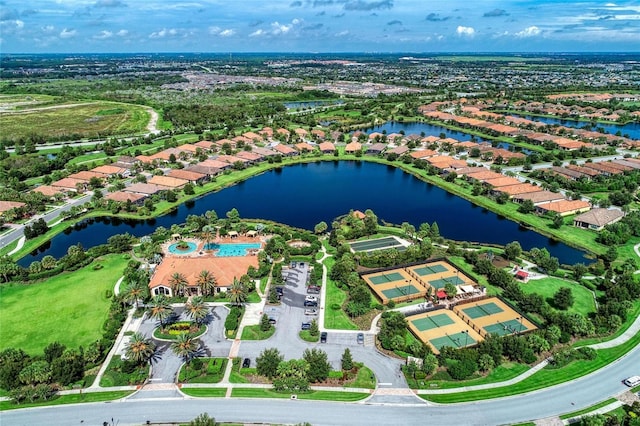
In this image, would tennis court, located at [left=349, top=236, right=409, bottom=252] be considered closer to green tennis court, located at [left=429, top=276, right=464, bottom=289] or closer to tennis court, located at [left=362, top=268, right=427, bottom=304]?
tennis court, located at [left=362, top=268, right=427, bottom=304]

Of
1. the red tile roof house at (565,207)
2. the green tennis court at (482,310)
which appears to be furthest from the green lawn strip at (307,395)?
the red tile roof house at (565,207)

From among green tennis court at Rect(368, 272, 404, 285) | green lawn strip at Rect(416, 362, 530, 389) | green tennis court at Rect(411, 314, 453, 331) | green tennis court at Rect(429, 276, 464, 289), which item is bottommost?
green lawn strip at Rect(416, 362, 530, 389)

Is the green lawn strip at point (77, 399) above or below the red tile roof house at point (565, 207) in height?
below

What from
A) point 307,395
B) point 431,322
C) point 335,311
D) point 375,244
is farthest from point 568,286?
point 307,395

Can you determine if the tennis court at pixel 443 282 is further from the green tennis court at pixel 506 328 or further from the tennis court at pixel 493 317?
the green tennis court at pixel 506 328

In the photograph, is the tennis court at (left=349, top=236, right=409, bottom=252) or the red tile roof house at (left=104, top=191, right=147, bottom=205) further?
the red tile roof house at (left=104, top=191, right=147, bottom=205)

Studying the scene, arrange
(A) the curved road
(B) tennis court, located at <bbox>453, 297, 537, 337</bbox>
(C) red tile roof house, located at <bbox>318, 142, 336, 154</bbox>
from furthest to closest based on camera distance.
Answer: (C) red tile roof house, located at <bbox>318, 142, 336, 154</bbox> < (B) tennis court, located at <bbox>453, 297, 537, 337</bbox> < (A) the curved road

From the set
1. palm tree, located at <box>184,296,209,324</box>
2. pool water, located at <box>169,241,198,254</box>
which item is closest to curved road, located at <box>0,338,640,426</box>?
palm tree, located at <box>184,296,209,324</box>
